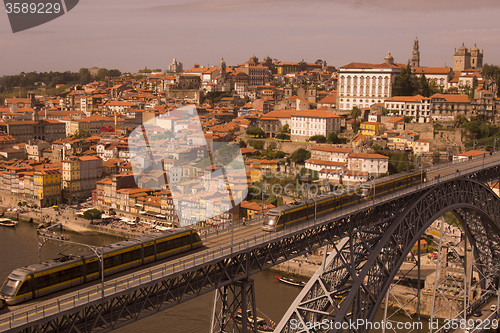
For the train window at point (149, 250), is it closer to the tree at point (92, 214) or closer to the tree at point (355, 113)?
the tree at point (92, 214)

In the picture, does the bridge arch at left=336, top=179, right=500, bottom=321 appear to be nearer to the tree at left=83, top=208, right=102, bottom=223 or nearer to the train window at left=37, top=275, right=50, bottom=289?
the train window at left=37, top=275, right=50, bottom=289

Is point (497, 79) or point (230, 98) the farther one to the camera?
point (230, 98)

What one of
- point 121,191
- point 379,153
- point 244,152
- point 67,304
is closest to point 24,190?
point 121,191

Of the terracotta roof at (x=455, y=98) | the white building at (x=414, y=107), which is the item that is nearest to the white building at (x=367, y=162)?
the white building at (x=414, y=107)

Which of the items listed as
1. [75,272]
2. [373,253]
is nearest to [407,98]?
[373,253]

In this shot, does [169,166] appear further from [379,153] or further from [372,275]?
[372,275]

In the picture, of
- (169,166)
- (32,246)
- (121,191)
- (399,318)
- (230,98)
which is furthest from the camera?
(230,98)

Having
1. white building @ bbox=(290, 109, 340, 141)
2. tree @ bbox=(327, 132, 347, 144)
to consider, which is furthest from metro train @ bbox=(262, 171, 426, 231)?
white building @ bbox=(290, 109, 340, 141)
